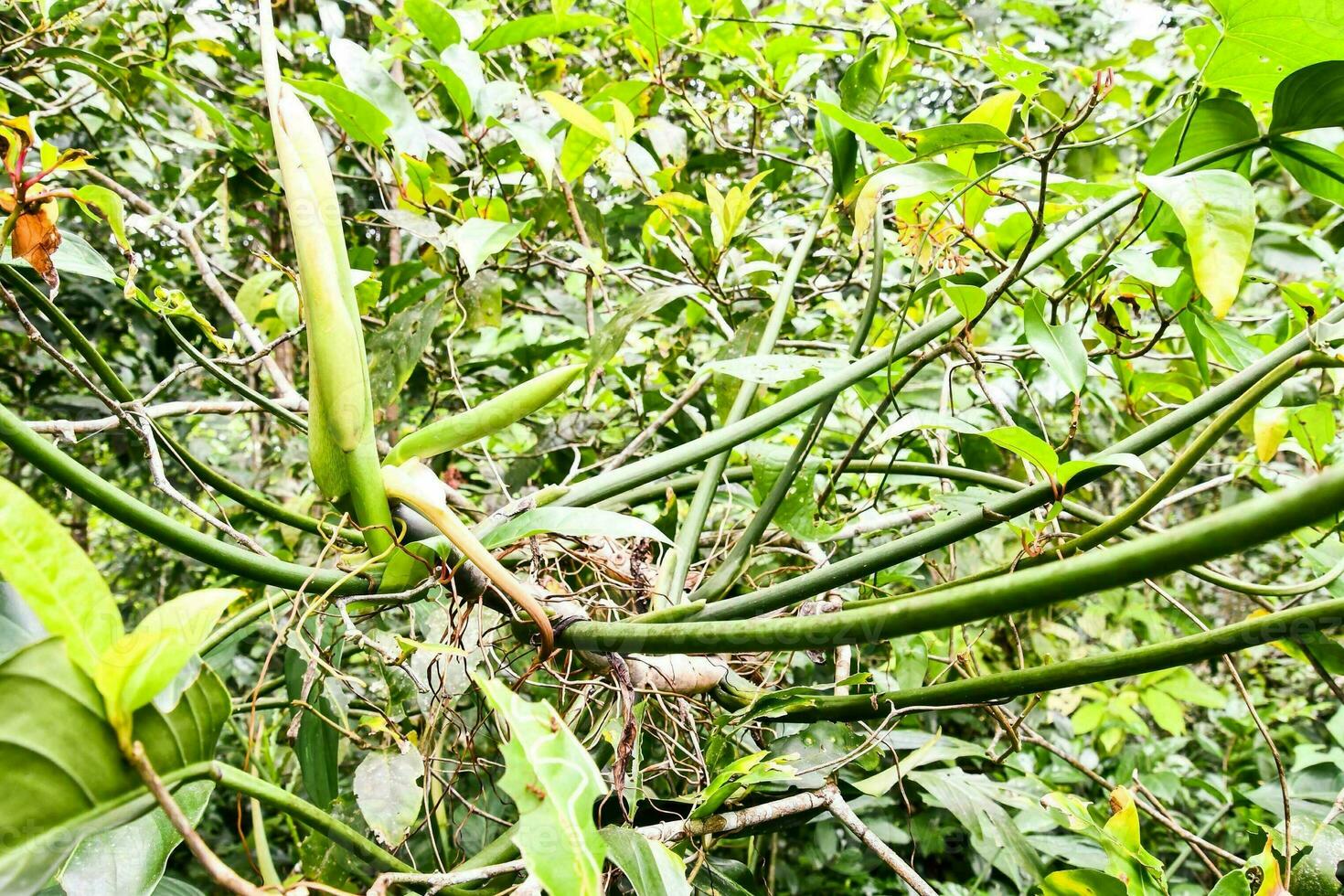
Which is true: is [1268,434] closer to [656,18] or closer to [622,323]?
[622,323]

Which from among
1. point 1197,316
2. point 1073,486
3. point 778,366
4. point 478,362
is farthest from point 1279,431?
point 478,362

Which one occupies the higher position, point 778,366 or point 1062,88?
point 1062,88

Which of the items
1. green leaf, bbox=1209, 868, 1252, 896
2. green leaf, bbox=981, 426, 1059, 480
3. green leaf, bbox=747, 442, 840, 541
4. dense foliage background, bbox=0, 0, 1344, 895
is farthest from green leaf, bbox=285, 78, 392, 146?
green leaf, bbox=1209, 868, 1252, 896

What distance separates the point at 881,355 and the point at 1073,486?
130 millimetres

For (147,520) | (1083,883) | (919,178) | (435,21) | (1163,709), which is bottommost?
(1163,709)

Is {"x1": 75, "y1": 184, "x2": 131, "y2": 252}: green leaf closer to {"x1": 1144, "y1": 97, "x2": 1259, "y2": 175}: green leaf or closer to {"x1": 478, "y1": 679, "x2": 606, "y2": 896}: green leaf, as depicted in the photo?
{"x1": 478, "y1": 679, "x2": 606, "y2": 896}: green leaf

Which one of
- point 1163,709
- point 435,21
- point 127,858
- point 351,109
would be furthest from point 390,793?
point 1163,709

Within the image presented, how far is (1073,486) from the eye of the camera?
41 centimetres

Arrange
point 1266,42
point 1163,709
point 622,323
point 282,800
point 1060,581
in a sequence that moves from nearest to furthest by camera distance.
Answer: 1. point 1060,581
2. point 282,800
3. point 1266,42
4. point 622,323
5. point 1163,709

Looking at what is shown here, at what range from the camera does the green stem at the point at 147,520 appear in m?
0.30

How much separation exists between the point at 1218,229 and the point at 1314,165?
17 cm

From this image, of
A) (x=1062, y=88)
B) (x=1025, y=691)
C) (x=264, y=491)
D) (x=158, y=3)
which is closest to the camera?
(x=1025, y=691)

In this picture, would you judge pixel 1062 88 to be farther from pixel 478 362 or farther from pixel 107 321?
pixel 107 321

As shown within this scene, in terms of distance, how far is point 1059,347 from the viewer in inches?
18.8
